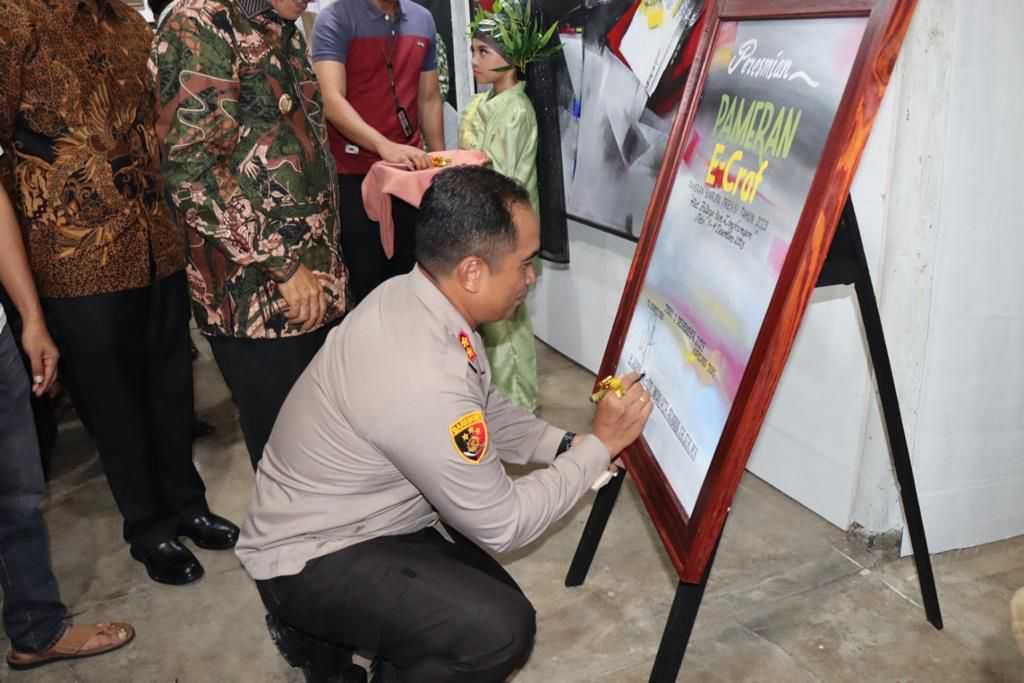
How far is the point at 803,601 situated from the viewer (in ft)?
7.30

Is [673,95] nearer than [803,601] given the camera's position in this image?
No

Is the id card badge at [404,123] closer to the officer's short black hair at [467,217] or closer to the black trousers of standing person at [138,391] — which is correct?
the black trousers of standing person at [138,391]

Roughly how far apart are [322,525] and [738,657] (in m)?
1.04

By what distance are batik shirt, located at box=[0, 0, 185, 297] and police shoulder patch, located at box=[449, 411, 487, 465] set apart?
113cm

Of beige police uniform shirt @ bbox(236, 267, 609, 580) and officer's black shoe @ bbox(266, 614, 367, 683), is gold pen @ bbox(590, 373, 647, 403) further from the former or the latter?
officer's black shoe @ bbox(266, 614, 367, 683)

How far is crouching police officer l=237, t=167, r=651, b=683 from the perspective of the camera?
1.45 m

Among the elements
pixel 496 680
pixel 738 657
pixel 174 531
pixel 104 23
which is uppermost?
pixel 104 23

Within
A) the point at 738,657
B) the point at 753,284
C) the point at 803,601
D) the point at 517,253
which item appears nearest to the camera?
the point at 753,284

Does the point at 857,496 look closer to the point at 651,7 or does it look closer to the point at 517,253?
the point at 517,253

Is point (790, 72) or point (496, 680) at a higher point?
point (790, 72)

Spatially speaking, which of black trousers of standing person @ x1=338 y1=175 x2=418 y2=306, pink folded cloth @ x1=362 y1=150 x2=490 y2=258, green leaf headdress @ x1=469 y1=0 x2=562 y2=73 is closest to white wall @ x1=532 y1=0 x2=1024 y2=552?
pink folded cloth @ x1=362 y1=150 x2=490 y2=258

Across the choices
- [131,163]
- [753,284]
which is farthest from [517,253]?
[131,163]

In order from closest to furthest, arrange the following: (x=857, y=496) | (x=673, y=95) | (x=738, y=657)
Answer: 1. (x=738, y=657)
2. (x=857, y=496)
3. (x=673, y=95)

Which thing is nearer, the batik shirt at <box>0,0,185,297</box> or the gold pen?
the gold pen
